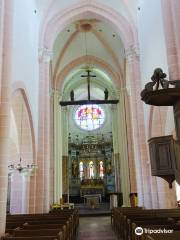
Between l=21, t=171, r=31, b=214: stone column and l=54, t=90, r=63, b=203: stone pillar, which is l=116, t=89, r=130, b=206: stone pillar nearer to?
l=54, t=90, r=63, b=203: stone pillar

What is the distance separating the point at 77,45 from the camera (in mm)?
20047

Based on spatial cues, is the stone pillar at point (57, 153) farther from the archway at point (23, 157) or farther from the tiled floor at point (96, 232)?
the archway at point (23, 157)

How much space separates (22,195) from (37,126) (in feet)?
10.0

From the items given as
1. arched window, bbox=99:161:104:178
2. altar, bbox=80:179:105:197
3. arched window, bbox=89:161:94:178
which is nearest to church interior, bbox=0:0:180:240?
altar, bbox=80:179:105:197

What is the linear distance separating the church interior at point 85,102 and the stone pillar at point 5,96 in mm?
24

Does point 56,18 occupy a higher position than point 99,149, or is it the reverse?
point 56,18

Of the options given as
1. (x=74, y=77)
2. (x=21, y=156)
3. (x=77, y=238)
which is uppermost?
(x=74, y=77)

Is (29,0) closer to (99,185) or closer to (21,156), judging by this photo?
(21,156)

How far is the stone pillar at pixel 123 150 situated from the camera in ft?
62.2

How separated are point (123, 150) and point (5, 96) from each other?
13432 millimetres

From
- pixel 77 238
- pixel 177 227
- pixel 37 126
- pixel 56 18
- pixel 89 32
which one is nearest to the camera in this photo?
pixel 177 227

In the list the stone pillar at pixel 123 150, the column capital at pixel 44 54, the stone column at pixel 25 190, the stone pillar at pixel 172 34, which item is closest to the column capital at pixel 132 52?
the column capital at pixel 44 54

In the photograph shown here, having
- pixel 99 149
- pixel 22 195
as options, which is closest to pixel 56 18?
pixel 22 195

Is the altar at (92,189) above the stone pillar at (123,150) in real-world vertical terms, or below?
below
